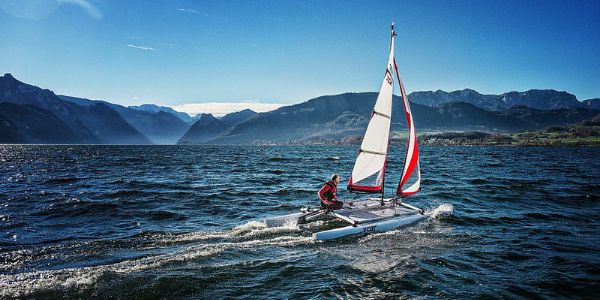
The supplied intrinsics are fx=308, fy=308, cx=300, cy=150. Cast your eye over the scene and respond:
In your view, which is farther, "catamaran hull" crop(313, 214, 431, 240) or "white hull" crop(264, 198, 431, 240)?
"white hull" crop(264, 198, 431, 240)

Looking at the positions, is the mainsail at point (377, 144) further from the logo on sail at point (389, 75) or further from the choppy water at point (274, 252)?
the choppy water at point (274, 252)

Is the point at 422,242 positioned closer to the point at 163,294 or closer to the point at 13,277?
the point at 163,294

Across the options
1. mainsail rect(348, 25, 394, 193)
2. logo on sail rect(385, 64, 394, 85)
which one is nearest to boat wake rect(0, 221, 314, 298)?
mainsail rect(348, 25, 394, 193)

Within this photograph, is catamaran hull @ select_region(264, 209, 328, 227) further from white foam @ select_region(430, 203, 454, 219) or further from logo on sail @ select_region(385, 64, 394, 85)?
logo on sail @ select_region(385, 64, 394, 85)

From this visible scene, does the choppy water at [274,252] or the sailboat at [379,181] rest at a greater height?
the sailboat at [379,181]

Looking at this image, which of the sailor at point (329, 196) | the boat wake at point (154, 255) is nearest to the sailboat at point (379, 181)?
the sailor at point (329, 196)

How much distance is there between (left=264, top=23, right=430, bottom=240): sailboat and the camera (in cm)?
1541

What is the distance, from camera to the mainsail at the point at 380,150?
55.0 ft

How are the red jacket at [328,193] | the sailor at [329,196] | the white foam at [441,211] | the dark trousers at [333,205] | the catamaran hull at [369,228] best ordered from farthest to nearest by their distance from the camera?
the white foam at [441,211] → the red jacket at [328,193] → the sailor at [329,196] → the dark trousers at [333,205] → the catamaran hull at [369,228]

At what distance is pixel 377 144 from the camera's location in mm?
17266

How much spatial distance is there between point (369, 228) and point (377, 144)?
5057mm

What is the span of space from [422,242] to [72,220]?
18979 mm

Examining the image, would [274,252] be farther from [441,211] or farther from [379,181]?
[441,211]

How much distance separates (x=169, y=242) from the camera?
44.0 feet
